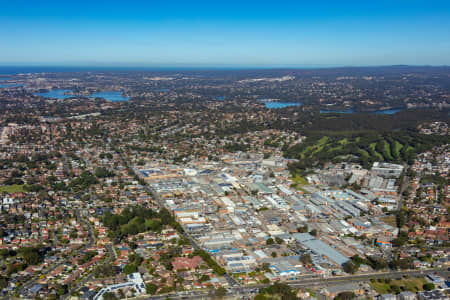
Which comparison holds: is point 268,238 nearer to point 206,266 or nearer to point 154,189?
point 206,266

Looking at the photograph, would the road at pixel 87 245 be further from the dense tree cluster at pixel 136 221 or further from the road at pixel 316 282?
the road at pixel 316 282

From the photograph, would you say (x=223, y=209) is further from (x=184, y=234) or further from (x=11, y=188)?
(x=11, y=188)

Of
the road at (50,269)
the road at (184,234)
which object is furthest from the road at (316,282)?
the road at (50,269)

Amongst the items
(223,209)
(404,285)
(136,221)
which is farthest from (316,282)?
(136,221)

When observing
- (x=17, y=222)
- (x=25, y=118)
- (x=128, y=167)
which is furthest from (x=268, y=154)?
(x=25, y=118)

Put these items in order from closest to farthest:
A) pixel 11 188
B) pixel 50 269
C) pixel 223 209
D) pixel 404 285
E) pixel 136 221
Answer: pixel 404 285, pixel 50 269, pixel 136 221, pixel 223 209, pixel 11 188

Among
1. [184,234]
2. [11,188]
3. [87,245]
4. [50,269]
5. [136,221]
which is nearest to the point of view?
[50,269]
